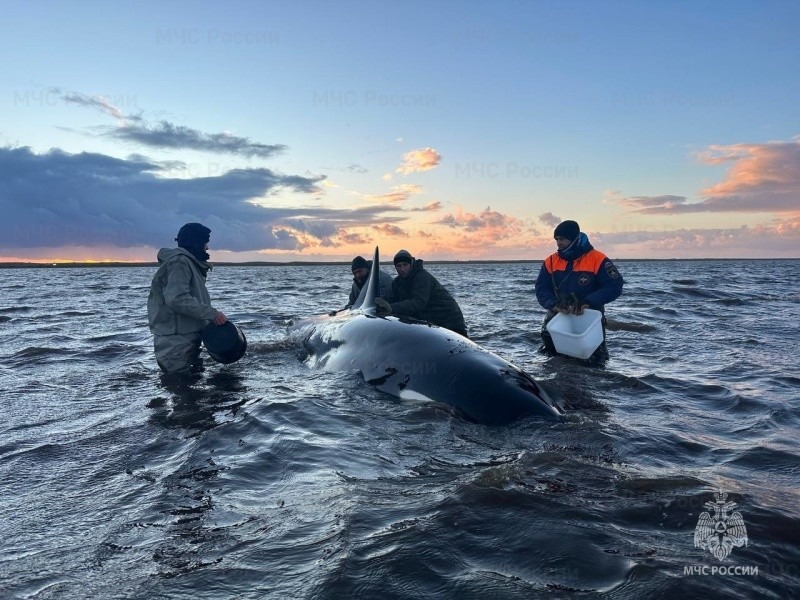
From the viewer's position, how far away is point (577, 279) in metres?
11.5

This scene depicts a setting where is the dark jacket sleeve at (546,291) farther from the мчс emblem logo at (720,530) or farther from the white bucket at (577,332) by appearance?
the мчс emblem logo at (720,530)

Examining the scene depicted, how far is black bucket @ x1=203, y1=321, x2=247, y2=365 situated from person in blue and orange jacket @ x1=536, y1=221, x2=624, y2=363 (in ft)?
19.6

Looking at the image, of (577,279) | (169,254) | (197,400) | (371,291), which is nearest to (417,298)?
(371,291)

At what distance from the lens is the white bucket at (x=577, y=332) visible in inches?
Answer: 419

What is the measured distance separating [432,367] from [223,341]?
4072 mm

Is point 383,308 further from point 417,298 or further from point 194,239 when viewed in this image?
point 194,239

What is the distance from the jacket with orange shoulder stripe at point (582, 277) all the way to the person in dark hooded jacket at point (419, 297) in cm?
194

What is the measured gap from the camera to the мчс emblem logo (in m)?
3.73

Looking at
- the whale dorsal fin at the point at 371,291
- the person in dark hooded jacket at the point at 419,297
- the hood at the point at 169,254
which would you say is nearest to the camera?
A: the hood at the point at 169,254

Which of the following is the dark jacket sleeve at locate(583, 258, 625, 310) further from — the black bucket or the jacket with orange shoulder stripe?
the black bucket

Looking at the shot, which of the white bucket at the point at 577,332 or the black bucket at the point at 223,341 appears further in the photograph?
the white bucket at the point at 577,332

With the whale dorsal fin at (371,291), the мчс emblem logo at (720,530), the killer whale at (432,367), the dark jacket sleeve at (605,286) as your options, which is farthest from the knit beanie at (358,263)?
the мчс emblem logo at (720,530)

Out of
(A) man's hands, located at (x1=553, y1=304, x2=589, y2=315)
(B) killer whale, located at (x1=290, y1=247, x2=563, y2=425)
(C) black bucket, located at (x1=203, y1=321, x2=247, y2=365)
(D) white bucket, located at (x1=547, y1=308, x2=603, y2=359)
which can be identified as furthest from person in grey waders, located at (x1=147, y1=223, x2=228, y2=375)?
(A) man's hands, located at (x1=553, y1=304, x2=589, y2=315)

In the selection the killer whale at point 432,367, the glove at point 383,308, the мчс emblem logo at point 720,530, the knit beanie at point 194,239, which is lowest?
the мчс emblem logo at point 720,530
